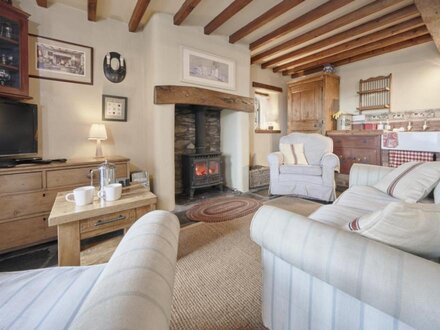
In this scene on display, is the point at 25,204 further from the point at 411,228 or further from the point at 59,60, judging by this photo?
the point at 411,228

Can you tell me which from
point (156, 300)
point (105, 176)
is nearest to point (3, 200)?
point (105, 176)

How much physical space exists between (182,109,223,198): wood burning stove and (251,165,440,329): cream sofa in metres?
2.55

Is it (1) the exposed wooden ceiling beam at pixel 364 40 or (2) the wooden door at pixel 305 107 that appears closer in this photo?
(1) the exposed wooden ceiling beam at pixel 364 40

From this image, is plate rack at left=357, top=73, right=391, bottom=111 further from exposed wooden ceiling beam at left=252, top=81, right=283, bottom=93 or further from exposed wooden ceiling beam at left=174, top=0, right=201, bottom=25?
exposed wooden ceiling beam at left=174, top=0, right=201, bottom=25

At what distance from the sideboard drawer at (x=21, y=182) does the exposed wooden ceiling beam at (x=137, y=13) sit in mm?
2140

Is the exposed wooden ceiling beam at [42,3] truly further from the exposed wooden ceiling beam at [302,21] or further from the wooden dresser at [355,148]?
the wooden dresser at [355,148]

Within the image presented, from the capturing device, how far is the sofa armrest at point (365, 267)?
0.51 metres

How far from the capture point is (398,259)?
58 centimetres

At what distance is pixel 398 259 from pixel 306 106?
4650 millimetres

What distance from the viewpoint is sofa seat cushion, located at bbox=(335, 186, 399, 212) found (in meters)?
1.64

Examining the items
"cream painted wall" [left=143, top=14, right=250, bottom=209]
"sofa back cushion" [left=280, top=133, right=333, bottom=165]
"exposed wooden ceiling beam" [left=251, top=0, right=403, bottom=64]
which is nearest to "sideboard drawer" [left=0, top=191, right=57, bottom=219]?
"cream painted wall" [left=143, top=14, right=250, bottom=209]

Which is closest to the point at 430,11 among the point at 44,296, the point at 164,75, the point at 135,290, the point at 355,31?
the point at 355,31

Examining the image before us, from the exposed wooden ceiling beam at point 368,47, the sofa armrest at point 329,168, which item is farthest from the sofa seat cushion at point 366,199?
Result: the exposed wooden ceiling beam at point 368,47

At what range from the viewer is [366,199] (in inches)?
69.7
